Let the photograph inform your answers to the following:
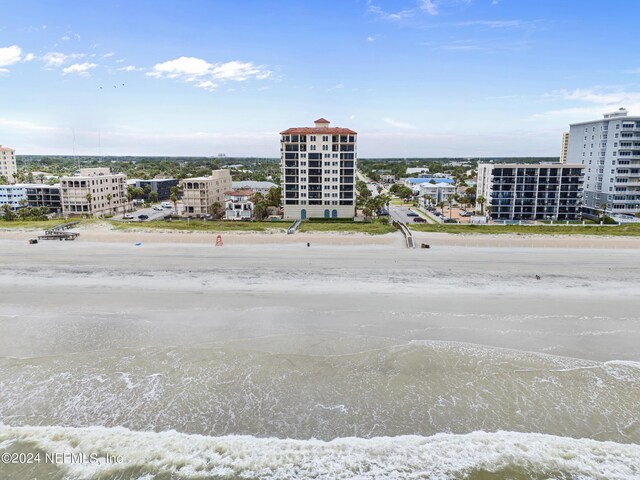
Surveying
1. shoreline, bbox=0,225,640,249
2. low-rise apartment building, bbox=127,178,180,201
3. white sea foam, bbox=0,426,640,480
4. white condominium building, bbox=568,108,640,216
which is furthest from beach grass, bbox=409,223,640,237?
low-rise apartment building, bbox=127,178,180,201

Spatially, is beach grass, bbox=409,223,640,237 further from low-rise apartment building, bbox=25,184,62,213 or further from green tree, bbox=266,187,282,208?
low-rise apartment building, bbox=25,184,62,213

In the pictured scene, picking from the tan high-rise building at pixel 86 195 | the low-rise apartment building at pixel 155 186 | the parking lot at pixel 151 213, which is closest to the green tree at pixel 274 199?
A: the parking lot at pixel 151 213

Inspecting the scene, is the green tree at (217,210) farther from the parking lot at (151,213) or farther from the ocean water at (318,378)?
the ocean water at (318,378)

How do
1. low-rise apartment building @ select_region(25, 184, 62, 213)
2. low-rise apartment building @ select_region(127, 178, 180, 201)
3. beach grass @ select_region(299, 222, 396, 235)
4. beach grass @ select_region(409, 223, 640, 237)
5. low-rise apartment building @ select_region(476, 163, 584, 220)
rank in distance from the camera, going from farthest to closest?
low-rise apartment building @ select_region(127, 178, 180, 201) → low-rise apartment building @ select_region(25, 184, 62, 213) → low-rise apartment building @ select_region(476, 163, 584, 220) → beach grass @ select_region(299, 222, 396, 235) → beach grass @ select_region(409, 223, 640, 237)

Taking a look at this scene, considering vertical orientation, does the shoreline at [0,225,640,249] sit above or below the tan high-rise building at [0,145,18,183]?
below

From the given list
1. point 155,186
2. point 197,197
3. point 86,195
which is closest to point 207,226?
point 197,197

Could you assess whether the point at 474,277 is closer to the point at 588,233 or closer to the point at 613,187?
the point at 588,233

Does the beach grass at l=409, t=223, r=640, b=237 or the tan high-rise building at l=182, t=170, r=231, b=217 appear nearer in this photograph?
the beach grass at l=409, t=223, r=640, b=237
